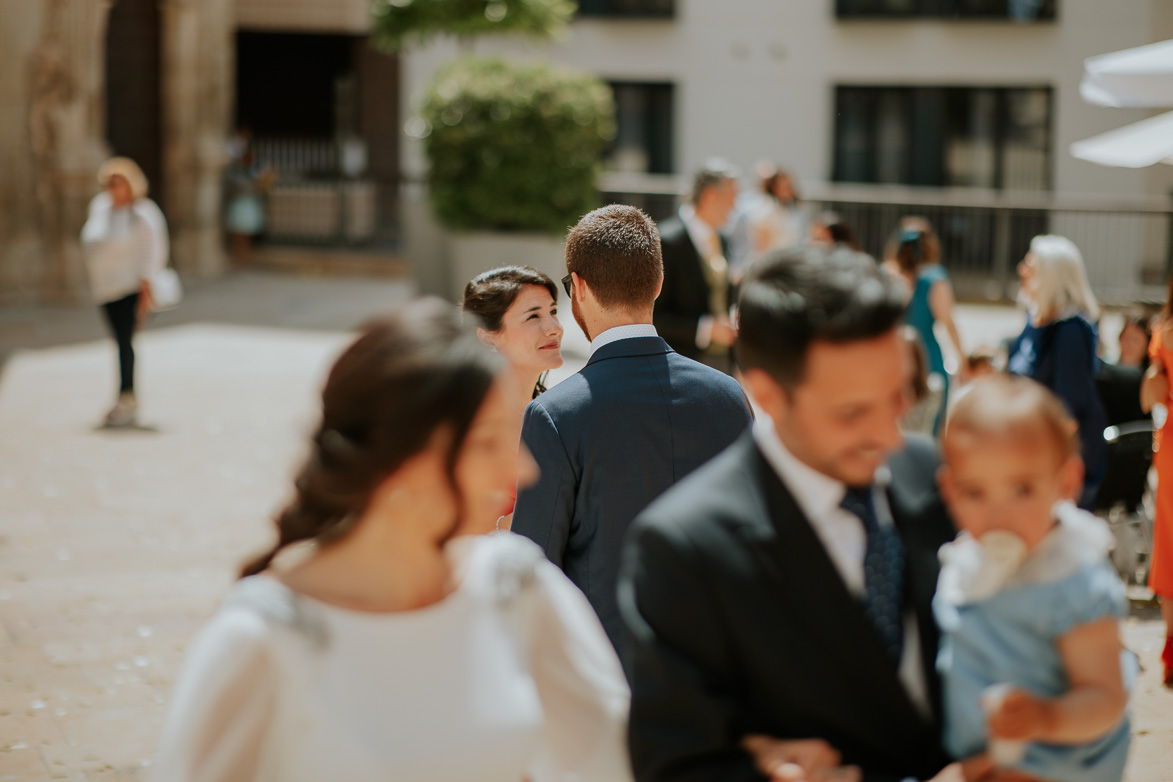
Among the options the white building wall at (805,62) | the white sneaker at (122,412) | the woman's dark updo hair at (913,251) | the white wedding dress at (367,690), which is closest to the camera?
the white wedding dress at (367,690)

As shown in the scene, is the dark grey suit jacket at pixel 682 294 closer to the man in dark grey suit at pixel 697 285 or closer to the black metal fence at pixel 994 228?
the man in dark grey suit at pixel 697 285

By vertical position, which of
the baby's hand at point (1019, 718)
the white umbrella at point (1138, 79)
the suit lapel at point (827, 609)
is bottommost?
the baby's hand at point (1019, 718)

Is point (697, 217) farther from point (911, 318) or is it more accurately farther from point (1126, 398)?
point (1126, 398)

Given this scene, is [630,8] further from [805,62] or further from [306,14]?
[306,14]

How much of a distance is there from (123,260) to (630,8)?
15.7m

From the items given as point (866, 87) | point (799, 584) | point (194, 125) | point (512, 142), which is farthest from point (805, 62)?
point (799, 584)

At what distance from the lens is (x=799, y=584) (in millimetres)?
2090

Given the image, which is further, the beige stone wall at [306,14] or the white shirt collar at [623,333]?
the beige stone wall at [306,14]

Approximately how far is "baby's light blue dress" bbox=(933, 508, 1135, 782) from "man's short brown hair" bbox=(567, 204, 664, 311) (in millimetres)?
1869

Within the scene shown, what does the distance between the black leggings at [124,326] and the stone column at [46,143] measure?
7.48 meters

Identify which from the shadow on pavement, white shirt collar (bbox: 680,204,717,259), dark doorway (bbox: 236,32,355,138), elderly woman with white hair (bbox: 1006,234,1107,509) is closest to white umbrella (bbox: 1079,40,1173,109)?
elderly woman with white hair (bbox: 1006,234,1107,509)

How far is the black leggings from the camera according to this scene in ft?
37.6

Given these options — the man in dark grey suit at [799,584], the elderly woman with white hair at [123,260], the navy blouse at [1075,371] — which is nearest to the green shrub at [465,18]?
the elderly woman with white hair at [123,260]

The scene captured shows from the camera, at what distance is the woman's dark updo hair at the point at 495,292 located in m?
4.28
